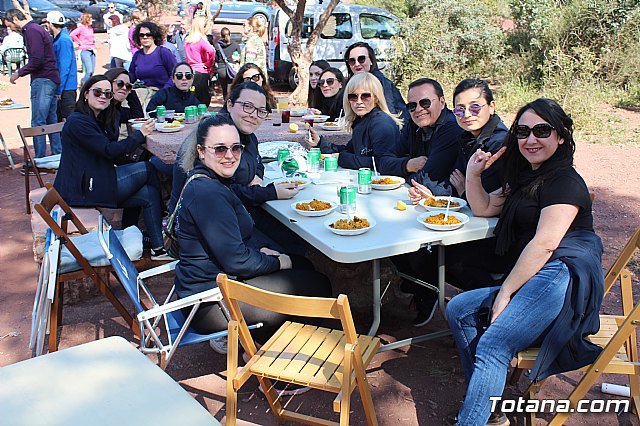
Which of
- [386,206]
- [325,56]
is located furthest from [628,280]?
[325,56]

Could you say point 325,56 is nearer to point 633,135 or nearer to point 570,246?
point 633,135

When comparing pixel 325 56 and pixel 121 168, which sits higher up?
pixel 325 56

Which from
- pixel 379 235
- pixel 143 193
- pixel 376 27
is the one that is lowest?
pixel 143 193

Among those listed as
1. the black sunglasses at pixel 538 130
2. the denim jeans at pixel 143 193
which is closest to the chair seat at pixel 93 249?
the denim jeans at pixel 143 193

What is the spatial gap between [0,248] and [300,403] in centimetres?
382

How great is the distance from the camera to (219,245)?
3059mm

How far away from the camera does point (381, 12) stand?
13789mm

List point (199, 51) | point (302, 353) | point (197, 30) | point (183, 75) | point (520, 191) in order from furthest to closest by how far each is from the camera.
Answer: point (197, 30) < point (199, 51) < point (183, 75) < point (520, 191) < point (302, 353)

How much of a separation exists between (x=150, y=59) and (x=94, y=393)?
6528 millimetres

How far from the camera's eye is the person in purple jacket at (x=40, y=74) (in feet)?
25.4

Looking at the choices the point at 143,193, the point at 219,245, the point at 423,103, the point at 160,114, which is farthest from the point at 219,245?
the point at 160,114

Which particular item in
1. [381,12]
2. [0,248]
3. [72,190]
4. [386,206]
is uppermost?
[381,12]

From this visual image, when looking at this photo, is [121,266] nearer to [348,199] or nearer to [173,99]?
[348,199]

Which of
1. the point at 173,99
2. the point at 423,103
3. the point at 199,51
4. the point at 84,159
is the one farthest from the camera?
the point at 199,51
